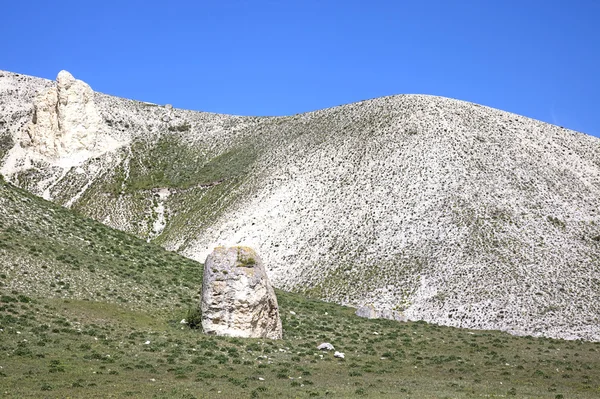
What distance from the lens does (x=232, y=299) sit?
36.7 metres

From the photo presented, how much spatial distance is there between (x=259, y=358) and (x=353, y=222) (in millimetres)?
38724

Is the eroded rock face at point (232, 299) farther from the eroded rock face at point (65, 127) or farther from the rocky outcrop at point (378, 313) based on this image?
the eroded rock face at point (65, 127)

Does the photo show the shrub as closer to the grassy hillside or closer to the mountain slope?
the grassy hillside

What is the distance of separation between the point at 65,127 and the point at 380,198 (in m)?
56.8

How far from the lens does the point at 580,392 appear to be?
27.7 meters

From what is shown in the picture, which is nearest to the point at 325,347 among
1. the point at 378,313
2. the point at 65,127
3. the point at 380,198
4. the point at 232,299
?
the point at 232,299

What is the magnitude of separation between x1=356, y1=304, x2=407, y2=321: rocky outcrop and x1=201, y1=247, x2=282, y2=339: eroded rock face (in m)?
15.6

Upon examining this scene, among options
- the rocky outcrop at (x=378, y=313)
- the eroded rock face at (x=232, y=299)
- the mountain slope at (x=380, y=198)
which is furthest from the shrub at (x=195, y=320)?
the mountain slope at (x=380, y=198)

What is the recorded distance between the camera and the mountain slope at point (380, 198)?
5625 centimetres

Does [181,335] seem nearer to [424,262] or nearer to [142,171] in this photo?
[424,262]

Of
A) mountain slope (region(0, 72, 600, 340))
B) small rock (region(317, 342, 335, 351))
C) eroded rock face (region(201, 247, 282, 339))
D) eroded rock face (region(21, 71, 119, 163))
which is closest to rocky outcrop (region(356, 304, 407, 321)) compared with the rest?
mountain slope (region(0, 72, 600, 340))

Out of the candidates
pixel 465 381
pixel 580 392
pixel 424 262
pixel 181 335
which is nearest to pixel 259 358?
pixel 181 335

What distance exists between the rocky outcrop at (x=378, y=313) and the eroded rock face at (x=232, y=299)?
1565cm

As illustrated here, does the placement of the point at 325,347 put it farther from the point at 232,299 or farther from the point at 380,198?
the point at 380,198
